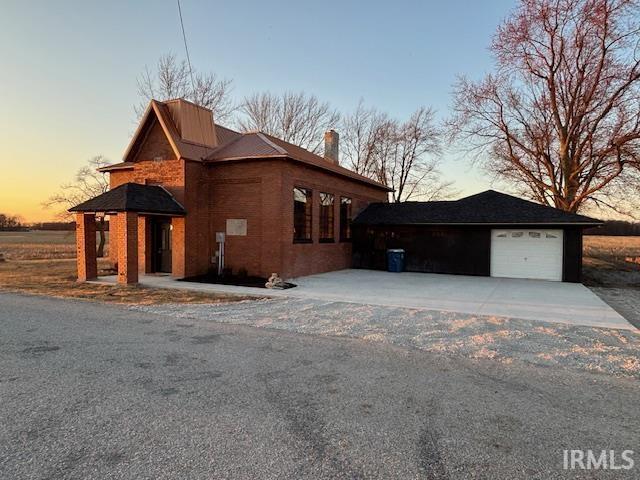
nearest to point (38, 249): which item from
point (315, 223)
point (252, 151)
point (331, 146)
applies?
point (331, 146)

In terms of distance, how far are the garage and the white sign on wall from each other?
274 inches

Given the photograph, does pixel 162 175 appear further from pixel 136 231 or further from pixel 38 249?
pixel 38 249

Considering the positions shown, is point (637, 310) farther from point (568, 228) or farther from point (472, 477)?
point (472, 477)

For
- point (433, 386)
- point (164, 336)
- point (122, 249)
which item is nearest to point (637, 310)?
point (433, 386)

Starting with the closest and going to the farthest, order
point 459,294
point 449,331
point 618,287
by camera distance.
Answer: point 449,331 → point 459,294 → point 618,287

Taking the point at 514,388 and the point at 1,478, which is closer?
the point at 1,478

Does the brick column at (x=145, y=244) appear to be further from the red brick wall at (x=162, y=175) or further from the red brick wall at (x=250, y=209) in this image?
the red brick wall at (x=250, y=209)

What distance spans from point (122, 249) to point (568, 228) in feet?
55.5

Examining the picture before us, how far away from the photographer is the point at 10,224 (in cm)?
5362

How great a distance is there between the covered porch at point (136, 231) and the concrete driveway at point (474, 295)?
16.8 feet

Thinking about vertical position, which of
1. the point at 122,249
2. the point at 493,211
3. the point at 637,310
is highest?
the point at 493,211

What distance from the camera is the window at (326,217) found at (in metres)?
17.3

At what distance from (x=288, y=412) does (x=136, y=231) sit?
11.3 metres

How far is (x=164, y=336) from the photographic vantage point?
6648 mm
